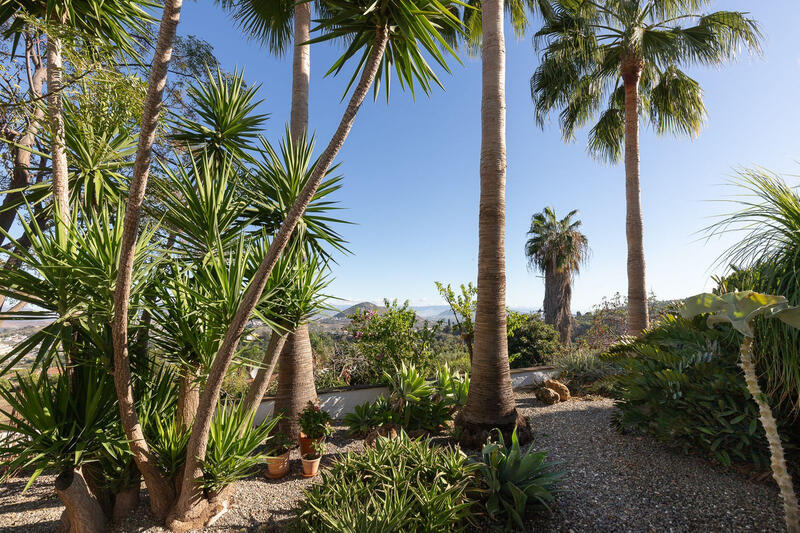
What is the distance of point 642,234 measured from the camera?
7086 mm

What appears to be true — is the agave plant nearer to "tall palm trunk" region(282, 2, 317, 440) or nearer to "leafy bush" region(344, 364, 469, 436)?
"leafy bush" region(344, 364, 469, 436)

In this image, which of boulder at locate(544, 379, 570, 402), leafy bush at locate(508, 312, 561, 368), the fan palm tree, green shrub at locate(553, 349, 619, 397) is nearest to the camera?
the fan palm tree

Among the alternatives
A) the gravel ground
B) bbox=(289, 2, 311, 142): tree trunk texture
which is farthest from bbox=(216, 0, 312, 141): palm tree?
the gravel ground

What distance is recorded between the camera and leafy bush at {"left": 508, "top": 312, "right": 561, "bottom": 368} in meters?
9.66

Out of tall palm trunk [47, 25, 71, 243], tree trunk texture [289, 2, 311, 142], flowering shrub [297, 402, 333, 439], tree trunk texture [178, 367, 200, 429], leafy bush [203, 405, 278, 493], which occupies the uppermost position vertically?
tree trunk texture [289, 2, 311, 142]

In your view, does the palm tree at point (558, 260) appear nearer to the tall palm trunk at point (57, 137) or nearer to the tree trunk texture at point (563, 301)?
the tree trunk texture at point (563, 301)

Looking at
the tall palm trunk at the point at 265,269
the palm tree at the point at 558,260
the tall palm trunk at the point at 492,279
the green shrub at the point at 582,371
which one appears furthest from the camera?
the palm tree at the point at 558,260

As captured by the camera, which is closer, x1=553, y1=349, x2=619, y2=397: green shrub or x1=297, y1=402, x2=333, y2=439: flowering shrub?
x1=297, y1=402, x2=333, y2=439: flowering shrub

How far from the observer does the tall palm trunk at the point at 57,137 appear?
111 inches

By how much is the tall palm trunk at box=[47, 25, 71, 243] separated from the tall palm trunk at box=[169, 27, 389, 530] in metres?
1.68

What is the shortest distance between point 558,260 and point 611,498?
1275 centimetres

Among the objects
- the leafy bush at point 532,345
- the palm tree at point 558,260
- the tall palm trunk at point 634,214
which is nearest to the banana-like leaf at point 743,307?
the tall palm trunk at point 634,214

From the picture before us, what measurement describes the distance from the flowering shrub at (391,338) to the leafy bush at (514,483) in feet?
10.5

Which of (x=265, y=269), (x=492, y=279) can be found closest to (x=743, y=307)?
(x=492, y=279)
